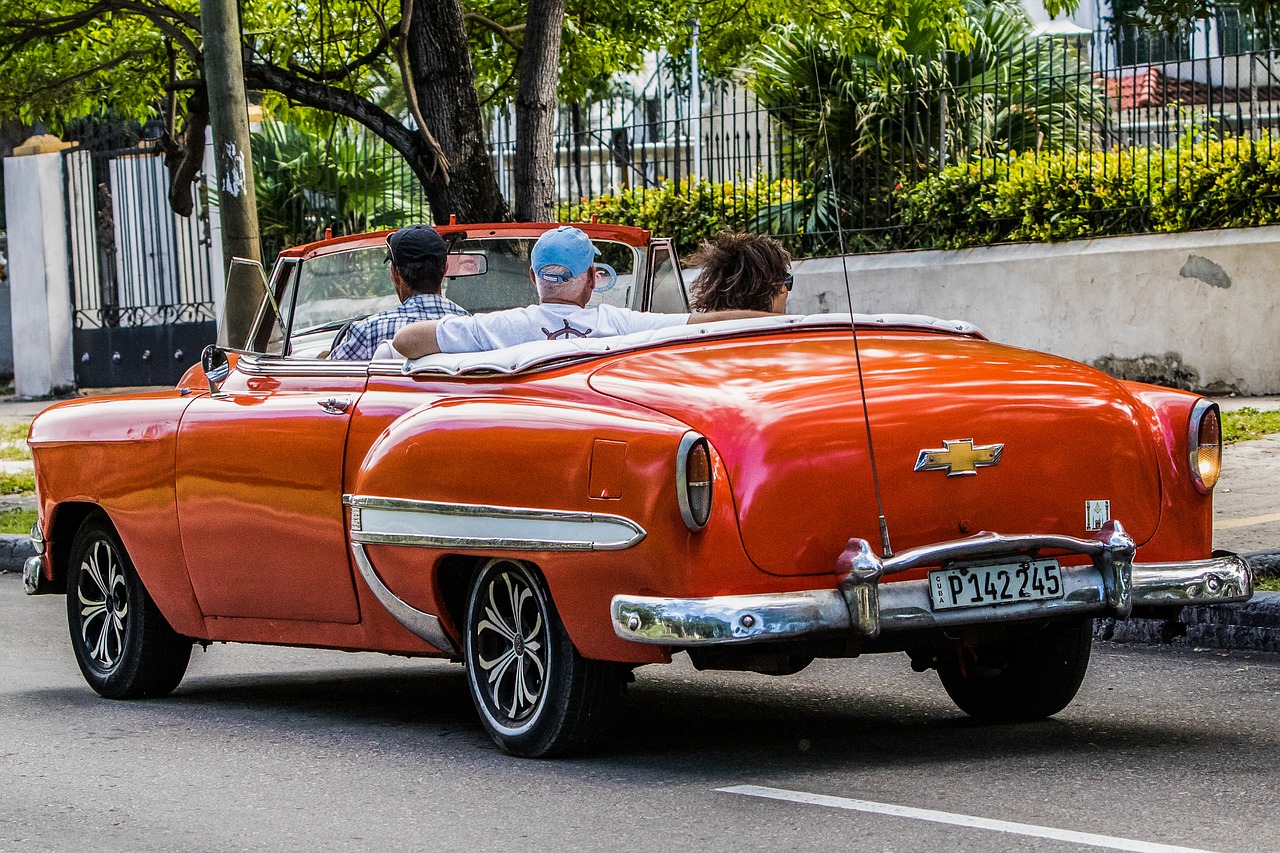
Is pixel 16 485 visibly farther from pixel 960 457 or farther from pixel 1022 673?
pixel 960 457

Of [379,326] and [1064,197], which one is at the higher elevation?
[1064,197]

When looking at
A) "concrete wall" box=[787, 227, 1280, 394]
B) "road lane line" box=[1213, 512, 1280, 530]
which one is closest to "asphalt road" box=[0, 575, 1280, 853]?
"road lane line" box=[1213, 512, 1280, 530]

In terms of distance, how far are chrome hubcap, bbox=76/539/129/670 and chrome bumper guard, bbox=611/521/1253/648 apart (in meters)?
2.93

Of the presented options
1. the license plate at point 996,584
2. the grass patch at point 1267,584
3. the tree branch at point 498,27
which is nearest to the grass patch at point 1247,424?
the grass patch at point 1267,584

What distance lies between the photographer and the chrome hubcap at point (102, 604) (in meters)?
6.97

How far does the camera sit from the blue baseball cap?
5953 mm

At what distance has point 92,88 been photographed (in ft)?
52.0

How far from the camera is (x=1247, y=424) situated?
40.1 ft

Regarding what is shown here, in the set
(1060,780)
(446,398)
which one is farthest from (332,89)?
(1060,780)

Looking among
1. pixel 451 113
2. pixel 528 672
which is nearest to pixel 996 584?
pixel 528 672

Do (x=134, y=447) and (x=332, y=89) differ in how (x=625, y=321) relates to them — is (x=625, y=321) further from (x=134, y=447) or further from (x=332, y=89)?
(x=332, y=89)

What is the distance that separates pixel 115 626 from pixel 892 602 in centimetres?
347

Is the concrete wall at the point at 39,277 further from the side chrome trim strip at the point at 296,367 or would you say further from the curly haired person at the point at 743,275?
the curly haired person at the point at 743,275

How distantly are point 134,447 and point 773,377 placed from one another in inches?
107
